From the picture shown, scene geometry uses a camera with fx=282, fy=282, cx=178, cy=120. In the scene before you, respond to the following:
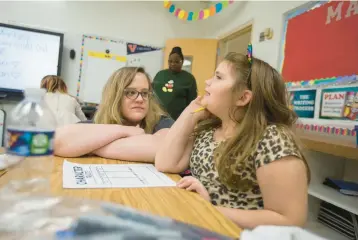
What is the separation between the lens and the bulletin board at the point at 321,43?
198 cm

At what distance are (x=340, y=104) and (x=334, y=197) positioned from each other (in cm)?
78

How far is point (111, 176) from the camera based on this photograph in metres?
0.76

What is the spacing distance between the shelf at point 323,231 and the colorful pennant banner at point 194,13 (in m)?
2.86

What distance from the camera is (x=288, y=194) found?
2.25 ft

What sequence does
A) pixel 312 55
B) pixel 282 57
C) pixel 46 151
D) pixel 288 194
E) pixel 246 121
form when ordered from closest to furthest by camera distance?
pixel 46 151, pixel 288 194, pixel 246 121, pixel 312 55, pixel 282 57

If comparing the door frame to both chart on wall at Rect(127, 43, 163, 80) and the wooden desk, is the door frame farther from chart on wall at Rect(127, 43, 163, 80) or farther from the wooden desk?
the wooden desk

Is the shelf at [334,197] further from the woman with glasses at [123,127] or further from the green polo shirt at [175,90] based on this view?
the green polo shirt at [175,90]

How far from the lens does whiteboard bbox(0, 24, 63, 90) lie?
11.9ft

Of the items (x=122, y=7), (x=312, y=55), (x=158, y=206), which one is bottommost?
(x=158, y=206)

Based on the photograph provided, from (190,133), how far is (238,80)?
0.25m

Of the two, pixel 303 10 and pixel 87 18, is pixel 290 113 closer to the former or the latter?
pixel 303 10

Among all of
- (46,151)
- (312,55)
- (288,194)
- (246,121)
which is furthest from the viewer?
(312,55)

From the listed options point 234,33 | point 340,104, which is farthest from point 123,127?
point 234,33

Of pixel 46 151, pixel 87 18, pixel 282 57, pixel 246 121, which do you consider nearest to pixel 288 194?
pixel 246 121
